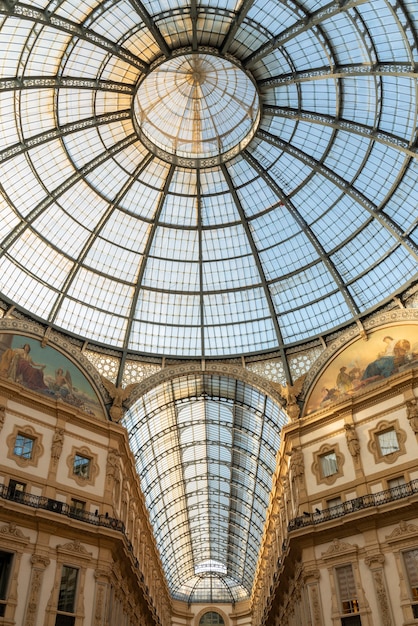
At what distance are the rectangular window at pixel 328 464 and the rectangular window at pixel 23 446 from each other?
1742 cm

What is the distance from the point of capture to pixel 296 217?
133 feet

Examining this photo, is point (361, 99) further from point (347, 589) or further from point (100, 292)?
point (347, 589)

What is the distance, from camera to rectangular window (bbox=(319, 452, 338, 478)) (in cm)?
3378

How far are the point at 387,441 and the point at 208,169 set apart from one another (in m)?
22.3

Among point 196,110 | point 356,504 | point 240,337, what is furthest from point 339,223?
point 356,504

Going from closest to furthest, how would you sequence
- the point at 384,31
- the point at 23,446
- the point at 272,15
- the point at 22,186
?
the point at 384,31 < the point at 23,446 < the point at 272,15 < the point at 22,186

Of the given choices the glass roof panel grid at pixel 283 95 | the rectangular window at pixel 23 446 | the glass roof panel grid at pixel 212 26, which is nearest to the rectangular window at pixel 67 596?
the rectangular window at pixel 23 446

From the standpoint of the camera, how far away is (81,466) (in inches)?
1334

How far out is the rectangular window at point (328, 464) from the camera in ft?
111

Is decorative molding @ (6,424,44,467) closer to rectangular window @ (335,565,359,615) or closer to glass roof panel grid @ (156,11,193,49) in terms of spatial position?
rectangular window @ (335,565,359,615)

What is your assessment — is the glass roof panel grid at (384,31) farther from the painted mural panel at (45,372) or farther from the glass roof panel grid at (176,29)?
the painted mural panel at (45,372)

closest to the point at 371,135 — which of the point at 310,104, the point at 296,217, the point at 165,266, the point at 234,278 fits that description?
the point at 310,104

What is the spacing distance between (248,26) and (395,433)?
25.4 metres

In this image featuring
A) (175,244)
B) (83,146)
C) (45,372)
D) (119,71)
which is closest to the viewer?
(119,71)
